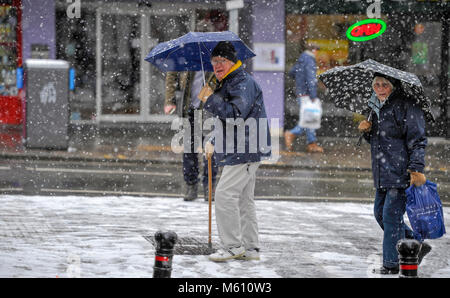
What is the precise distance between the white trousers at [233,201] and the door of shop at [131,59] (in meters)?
13.8

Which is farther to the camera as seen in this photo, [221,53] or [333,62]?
[333,62]

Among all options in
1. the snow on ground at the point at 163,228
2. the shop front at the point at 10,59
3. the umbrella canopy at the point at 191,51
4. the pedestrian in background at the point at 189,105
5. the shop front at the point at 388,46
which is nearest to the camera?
the snow on ground at the point at 163,228

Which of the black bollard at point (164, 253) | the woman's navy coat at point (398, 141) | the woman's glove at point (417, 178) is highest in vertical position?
the woman's navy coat at point (398, 141)

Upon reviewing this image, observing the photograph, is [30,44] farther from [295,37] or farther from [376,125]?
[376,125]

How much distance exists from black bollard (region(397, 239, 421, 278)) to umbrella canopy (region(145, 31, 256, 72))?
8.76 ft

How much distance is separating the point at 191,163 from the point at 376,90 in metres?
3.96

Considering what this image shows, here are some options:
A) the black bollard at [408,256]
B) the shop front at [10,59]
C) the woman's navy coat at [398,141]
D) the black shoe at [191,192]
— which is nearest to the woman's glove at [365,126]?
the woman's navy coat at [398,141]

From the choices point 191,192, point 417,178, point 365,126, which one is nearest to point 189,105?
point 191,192

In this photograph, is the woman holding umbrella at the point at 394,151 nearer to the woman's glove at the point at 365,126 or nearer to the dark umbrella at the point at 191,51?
the woman's glove at the point at 365,126

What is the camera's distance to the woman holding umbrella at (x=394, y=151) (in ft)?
19.7

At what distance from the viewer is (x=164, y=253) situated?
4797mm

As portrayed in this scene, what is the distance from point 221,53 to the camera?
6492mm

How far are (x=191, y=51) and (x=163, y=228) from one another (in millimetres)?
1944

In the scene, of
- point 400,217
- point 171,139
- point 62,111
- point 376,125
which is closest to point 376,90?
point 376,125
